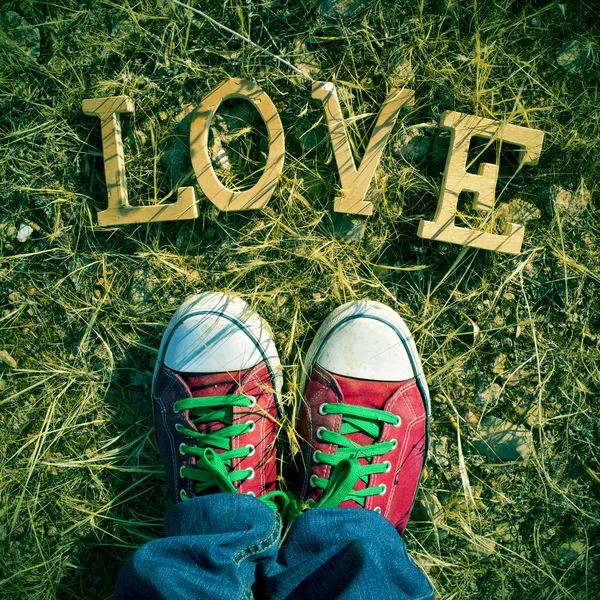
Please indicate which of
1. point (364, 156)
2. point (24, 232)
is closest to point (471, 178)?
point (364, 156)

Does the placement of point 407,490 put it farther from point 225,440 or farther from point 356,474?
point 225,440

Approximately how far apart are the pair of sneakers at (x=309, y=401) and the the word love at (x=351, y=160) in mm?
306

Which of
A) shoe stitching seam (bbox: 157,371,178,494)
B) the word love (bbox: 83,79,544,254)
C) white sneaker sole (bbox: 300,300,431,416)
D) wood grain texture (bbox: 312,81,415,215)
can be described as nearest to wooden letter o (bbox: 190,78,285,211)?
the word love (bbox: 83,79,544,254)

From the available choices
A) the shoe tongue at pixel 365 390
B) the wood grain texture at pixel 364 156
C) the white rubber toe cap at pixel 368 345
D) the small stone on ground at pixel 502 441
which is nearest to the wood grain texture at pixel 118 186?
the wood grain texture at pixel 364 156

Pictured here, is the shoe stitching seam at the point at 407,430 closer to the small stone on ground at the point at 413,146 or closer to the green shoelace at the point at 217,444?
the green shoelace at the point at 217,444

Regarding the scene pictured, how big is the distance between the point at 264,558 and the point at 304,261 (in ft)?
2.84

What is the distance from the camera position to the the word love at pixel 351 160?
1.49 m

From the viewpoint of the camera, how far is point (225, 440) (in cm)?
156

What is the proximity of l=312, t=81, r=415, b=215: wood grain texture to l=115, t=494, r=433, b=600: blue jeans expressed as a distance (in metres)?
0.89

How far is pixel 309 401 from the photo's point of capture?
5.27 feet

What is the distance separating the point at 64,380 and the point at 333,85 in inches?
51.4

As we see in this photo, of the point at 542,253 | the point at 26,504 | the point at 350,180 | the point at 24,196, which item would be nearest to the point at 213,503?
the point at 26,504

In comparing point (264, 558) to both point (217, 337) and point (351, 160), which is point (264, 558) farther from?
point (351, 160)

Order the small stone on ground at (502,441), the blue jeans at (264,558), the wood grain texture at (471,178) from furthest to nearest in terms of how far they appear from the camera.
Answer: the small stone on ground at (502,441) → the wood grain texture at (471,178) → the blue jeans at (264,558)
